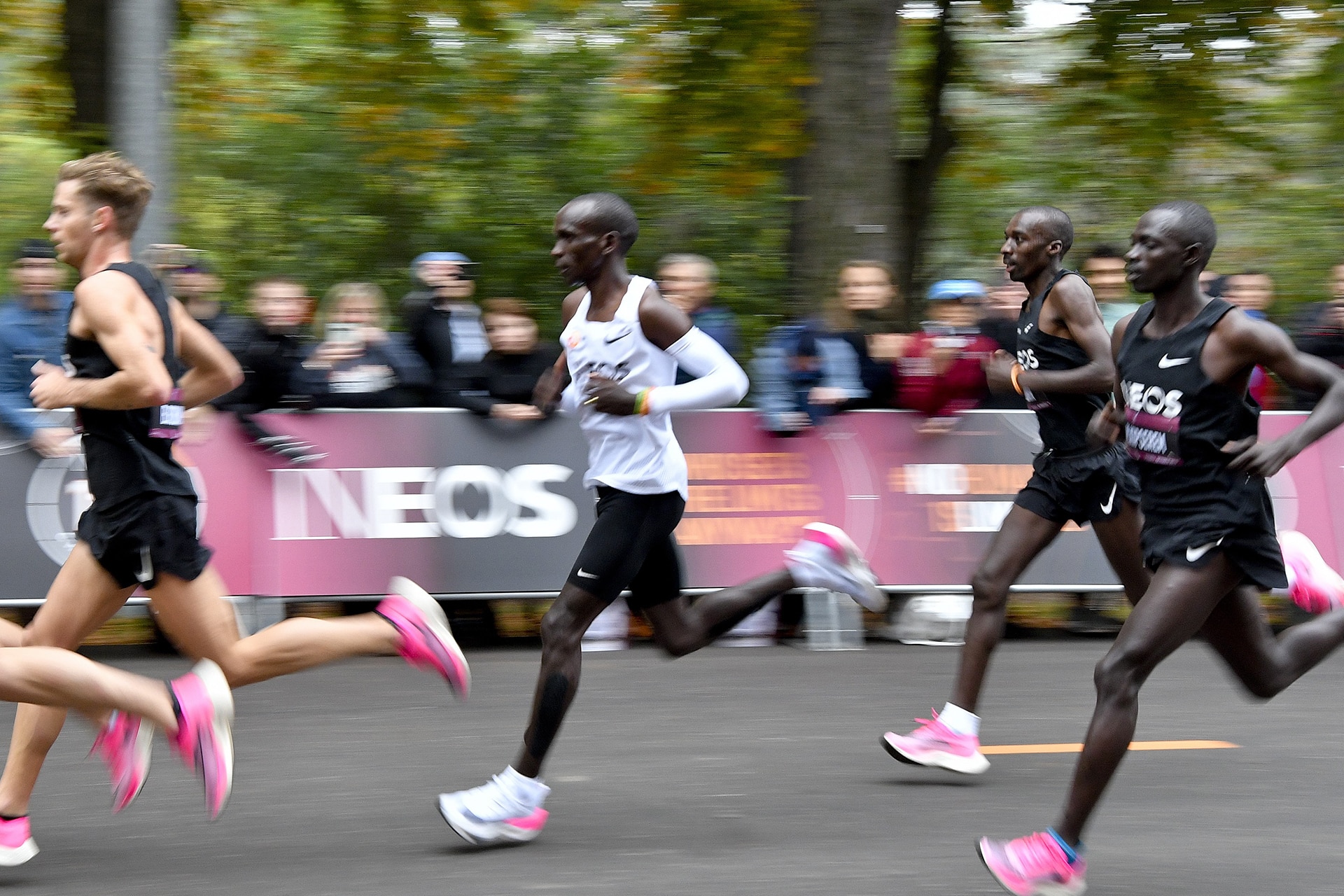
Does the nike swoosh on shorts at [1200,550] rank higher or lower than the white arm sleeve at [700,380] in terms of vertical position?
lower

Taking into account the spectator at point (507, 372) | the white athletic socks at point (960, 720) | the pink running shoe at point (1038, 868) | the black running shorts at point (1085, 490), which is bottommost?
the spectator at point (507, 372)

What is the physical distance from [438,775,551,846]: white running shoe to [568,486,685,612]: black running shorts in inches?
26.4

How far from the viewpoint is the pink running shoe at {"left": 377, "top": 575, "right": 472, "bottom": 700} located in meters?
4.80

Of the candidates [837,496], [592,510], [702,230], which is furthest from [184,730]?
[702,230]

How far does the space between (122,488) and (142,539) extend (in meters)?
0.16

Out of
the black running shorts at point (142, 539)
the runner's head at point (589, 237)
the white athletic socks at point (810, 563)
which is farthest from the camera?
the white athletic socks at point (810, 563)

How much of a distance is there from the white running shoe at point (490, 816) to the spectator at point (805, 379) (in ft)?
14.4

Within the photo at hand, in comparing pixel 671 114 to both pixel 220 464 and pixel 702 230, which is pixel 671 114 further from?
pixel 220 464

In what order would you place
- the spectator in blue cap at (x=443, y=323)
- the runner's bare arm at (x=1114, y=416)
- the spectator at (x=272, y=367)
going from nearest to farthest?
the runner's bare arm at (x=1114, y=416), the spectator at (x=272, y=367), the spectator in blue cap at (x=443, y=323)

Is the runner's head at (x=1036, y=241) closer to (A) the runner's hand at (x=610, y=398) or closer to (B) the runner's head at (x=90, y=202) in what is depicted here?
(A) the runner's hand at (x=610, y=398)

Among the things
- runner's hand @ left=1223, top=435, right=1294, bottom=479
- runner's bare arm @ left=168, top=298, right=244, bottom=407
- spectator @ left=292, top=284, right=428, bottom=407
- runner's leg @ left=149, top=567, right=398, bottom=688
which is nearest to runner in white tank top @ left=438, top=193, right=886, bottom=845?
runner's leg @ left=149, top=567, right=398, bottom=688

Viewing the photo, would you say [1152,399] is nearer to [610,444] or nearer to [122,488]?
[610,444]

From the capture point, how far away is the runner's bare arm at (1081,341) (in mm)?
5789


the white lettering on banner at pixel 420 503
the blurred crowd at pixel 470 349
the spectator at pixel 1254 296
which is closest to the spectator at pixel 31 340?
the blurred crowd at pixel 470 349
